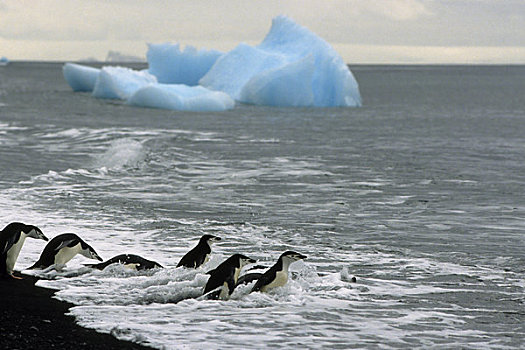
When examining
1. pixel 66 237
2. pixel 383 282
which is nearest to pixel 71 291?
pixel 66 237

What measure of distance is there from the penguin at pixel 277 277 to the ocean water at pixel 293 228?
90 mm

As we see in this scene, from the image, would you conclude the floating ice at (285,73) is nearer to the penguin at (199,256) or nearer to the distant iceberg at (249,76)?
the distant iceberg at (249,76)

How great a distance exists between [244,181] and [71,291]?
25.8 feet

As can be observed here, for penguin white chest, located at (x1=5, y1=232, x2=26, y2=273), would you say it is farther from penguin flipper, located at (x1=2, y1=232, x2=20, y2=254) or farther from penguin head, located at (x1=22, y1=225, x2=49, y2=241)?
penguin head, located at (x1=22, y1=225, x2=49, y2=241)

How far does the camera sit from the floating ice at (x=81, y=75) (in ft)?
151

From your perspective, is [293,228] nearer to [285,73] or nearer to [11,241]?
[11,241]

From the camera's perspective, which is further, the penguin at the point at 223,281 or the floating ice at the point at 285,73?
the floating ice at the point at 285,73

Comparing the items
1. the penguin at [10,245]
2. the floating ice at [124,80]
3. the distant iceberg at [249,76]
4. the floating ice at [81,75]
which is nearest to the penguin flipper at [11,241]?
the penguin at [10,245]

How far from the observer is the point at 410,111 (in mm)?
42500

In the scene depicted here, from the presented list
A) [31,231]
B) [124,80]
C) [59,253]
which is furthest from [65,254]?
[124,80]

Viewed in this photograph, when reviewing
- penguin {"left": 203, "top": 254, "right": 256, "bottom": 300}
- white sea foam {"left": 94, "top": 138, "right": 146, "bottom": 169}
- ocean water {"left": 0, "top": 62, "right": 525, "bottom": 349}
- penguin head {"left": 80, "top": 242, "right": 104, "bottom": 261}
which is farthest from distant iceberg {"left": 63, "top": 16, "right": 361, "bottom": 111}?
penguin {"left": 203, "top": 254, "right": 256, "bottom": 300}

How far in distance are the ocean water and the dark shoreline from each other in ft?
0.44

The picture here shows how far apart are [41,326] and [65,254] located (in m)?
1.83

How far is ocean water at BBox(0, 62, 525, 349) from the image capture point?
5.80 m
